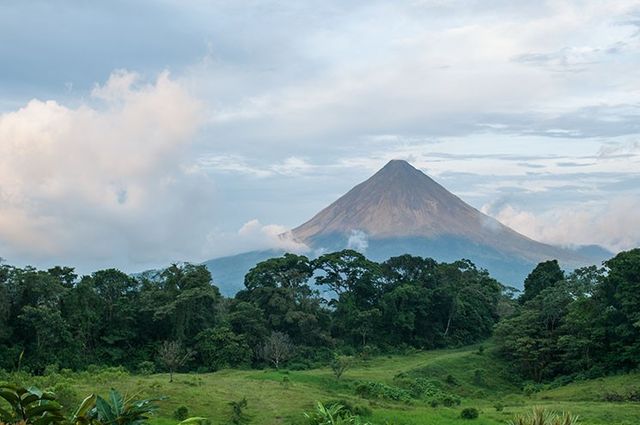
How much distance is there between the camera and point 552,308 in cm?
3997

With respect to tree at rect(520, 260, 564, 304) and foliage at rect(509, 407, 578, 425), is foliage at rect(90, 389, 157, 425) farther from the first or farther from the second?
tree at rect(520, 260, 564, 304)

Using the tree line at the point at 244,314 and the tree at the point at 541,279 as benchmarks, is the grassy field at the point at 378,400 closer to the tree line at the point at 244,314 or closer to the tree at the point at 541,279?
the tree line at the point at 244,314

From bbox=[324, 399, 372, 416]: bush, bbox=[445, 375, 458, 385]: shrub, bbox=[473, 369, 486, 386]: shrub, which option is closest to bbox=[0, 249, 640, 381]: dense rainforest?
bbox=[473, 369, 486, 386]: shrub

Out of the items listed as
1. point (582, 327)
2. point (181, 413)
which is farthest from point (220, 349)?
point (582, 327)

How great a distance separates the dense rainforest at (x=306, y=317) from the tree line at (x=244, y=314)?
0.26ft

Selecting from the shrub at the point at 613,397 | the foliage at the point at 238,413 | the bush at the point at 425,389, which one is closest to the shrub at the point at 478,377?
the bush at the point at 425,389

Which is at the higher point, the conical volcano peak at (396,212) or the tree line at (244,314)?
the conical volcano peak at (396,212)

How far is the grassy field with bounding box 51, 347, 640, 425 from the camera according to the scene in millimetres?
21406

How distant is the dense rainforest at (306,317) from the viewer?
3422cm

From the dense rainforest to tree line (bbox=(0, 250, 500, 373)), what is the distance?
0.08 m

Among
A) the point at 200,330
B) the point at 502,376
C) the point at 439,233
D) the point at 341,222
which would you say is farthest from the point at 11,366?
the point at 439,233

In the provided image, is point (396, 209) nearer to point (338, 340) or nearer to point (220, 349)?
point (338, 340)

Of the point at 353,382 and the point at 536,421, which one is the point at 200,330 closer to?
the point at 353,382

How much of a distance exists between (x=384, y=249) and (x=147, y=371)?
6346 inches
